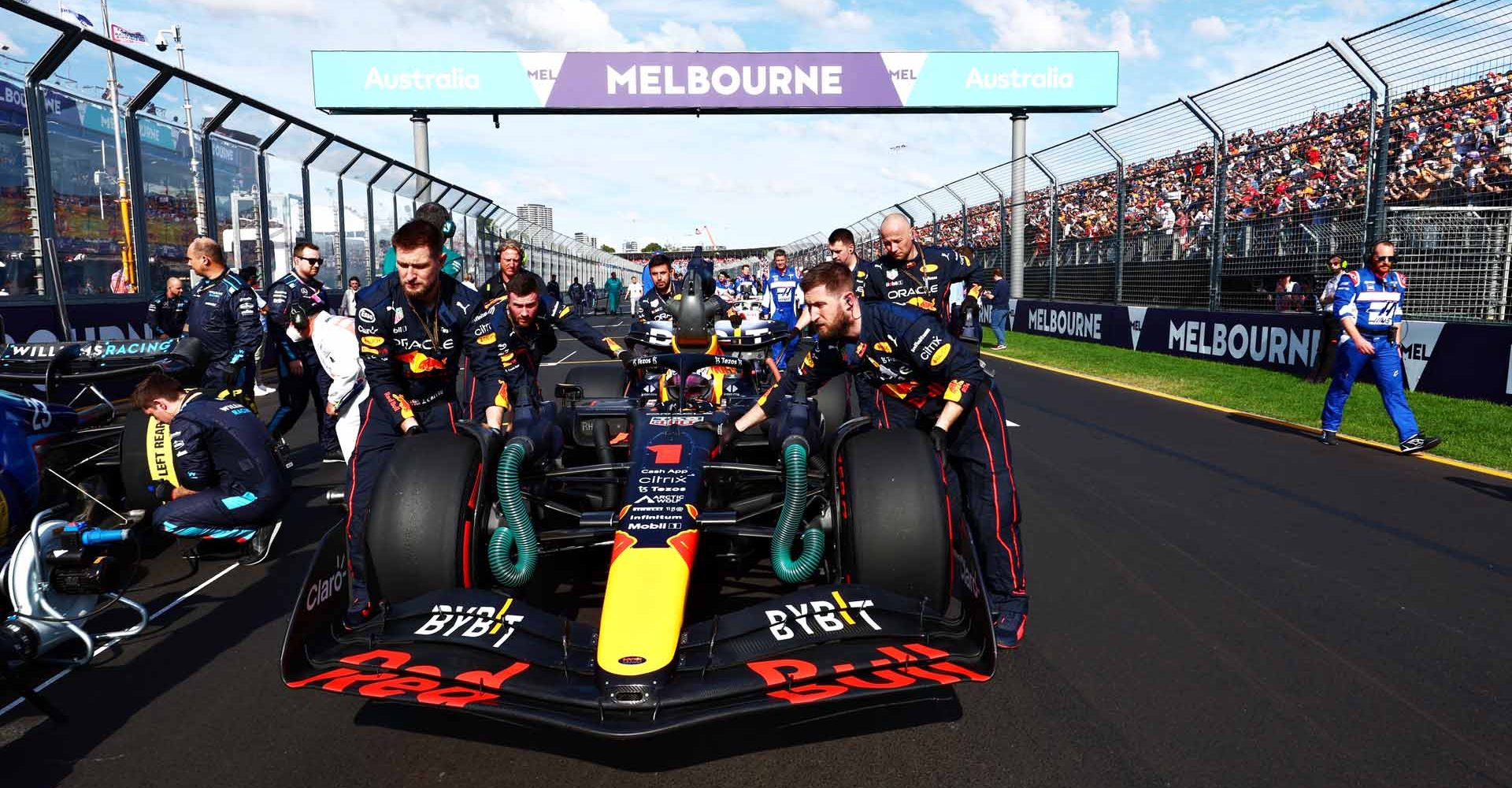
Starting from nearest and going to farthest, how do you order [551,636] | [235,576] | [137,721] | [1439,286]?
[551,636] < [137,721] < [235,576] < [1439,286]

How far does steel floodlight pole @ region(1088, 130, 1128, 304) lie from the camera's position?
17.5m

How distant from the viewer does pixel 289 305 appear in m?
7.34

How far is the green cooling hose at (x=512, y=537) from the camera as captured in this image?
3600mm

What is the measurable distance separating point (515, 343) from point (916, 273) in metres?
2.40

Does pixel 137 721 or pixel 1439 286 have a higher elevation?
pixel 1439 286

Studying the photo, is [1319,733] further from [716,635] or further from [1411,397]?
[1411,397]

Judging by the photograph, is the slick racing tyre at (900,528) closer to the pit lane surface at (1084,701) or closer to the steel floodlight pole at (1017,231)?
the pit lane surface at (1084,701)

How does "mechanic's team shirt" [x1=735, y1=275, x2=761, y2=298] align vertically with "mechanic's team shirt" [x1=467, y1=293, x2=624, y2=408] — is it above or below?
above

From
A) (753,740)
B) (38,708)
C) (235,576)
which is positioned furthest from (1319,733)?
(235,576)

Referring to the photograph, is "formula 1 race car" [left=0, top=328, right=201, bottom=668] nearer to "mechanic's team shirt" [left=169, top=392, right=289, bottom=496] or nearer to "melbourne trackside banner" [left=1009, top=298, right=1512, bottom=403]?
"mechanic's team shirt" [left=169, top=392, right=289, bottom=496]

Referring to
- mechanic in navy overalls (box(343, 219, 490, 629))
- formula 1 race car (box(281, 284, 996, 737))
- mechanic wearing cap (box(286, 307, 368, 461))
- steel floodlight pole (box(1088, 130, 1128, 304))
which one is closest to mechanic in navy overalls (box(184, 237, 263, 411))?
mechanic wearing cap (box(286, 307, 368, 461))

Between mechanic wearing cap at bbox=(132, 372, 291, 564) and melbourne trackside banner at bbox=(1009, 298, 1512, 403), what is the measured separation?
10344mm

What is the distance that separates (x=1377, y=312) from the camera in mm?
7727

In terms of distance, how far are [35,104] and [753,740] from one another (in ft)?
32.3
